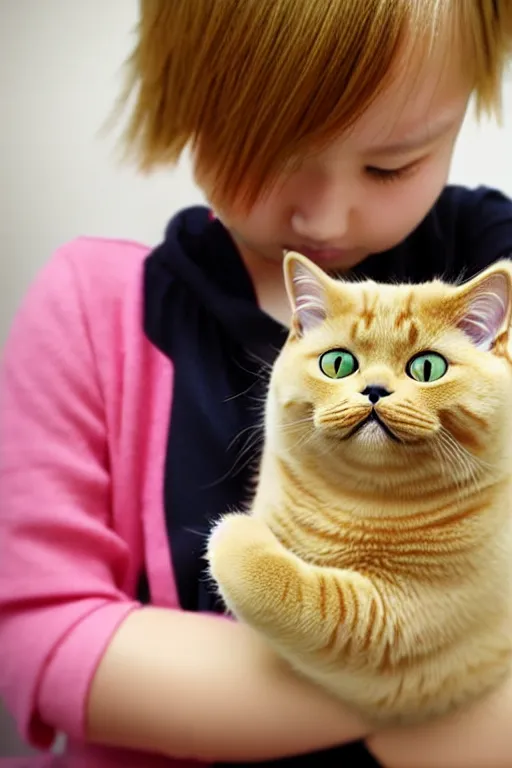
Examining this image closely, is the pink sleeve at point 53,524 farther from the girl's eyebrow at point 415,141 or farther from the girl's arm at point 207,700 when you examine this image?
the girl's eyebrow at point 415,141

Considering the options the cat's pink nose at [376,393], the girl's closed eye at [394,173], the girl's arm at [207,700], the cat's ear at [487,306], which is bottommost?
the girl's arm at [207,700]

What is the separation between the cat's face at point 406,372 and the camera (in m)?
0.36

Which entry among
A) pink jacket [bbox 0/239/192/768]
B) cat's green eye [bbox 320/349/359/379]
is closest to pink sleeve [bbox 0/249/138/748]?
pink jacket [bbox 0/239/192/768]

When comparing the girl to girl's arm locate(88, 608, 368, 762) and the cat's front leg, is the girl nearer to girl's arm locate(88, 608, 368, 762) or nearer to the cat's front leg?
girl's arm locate(88, 608, 368, 762)

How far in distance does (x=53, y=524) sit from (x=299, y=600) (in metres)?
0.24

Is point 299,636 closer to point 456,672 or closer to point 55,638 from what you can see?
point 456,672

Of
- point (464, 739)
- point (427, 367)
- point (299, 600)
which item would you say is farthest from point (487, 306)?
point (464, 739)

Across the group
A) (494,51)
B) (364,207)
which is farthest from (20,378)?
(494,51)

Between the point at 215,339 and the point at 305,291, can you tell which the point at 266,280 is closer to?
the point at 215,339

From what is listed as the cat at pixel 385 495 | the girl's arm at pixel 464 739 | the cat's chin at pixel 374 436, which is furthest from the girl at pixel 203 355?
the cat's chin at pixel 374 436

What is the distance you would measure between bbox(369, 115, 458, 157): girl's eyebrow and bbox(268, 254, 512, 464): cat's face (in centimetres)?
15

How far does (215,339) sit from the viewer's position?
2.12ft

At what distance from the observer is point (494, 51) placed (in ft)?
1.72

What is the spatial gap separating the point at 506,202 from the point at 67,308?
45 cm
